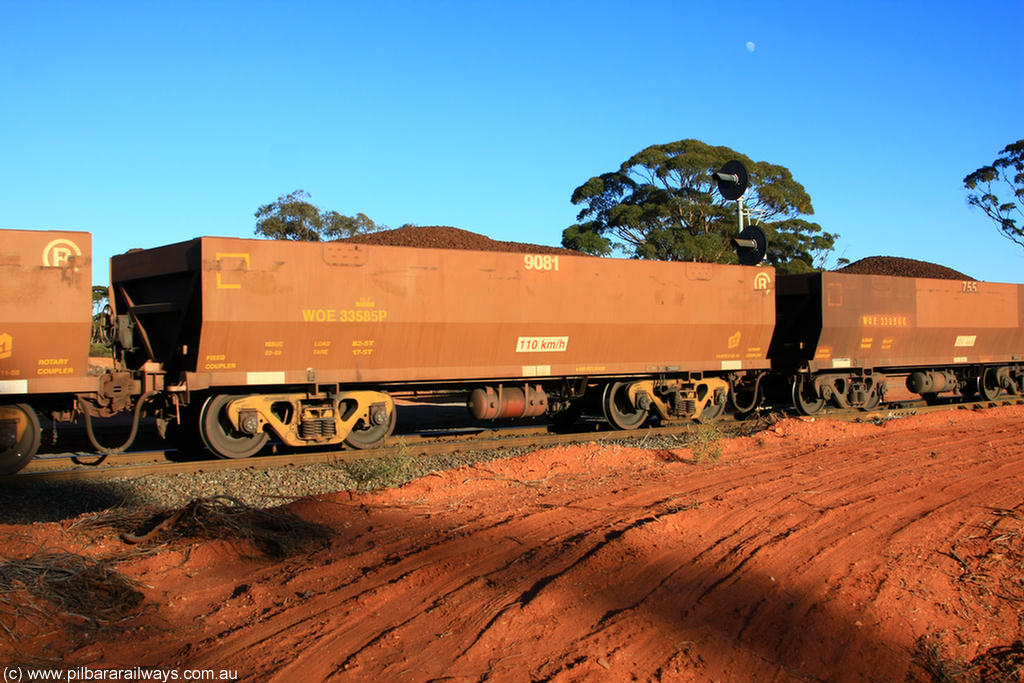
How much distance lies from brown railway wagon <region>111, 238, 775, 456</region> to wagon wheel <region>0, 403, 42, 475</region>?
1748 millimetres

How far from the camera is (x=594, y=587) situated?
16.6 feet

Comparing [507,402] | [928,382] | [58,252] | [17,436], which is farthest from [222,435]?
[928,382]

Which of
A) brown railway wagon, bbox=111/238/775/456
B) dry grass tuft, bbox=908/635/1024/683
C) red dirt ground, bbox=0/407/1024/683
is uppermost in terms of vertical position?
brown railway wagon, bbox=111/238/775/456

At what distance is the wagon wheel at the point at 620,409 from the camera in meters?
14.1

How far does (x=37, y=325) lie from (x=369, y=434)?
15.4ft

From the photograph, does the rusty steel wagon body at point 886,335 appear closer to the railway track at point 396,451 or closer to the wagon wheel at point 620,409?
the railway track at point 396,451

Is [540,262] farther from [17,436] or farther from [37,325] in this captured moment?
[17,436]

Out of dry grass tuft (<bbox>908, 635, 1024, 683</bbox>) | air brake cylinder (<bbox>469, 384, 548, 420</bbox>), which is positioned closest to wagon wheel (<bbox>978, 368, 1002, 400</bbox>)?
air brake cylinder (<bbox>469, 384, 548, 420</bbox>)

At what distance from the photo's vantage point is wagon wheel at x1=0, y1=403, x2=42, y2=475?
9.67 m

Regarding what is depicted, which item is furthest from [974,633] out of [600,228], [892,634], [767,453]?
[600,228]

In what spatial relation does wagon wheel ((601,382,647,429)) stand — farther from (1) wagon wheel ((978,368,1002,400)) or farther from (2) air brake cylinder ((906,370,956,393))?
(1) wagon wheel ((978,368,1002,400))

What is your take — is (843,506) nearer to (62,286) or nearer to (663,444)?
(663,444)

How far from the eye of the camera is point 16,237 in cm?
951

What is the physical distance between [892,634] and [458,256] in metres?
8.45
